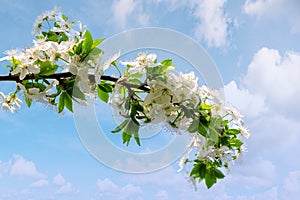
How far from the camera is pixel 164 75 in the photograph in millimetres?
1331

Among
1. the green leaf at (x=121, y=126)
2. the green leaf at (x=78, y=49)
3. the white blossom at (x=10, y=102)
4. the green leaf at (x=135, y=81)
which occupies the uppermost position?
the white blossom at (x=10, y=102)

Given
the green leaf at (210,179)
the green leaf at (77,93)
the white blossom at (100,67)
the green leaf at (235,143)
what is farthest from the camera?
the green leaf at (210,179)

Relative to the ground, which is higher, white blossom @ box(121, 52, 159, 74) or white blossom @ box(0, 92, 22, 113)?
white blossom @ box(0, 92, 22, 113)

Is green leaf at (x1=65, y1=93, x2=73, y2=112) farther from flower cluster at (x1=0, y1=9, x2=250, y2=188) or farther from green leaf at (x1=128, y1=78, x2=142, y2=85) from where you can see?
green leaf at (x1=128, y1=78, x2=142, y2=85)

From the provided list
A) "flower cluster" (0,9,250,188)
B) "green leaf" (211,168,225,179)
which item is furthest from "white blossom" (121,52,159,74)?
"green leaf" (211,168,225,179)

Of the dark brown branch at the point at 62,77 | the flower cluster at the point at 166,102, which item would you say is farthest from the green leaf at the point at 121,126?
the dark brown branch at the point at 62,77

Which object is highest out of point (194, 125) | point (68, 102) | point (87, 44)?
point (87, 44)

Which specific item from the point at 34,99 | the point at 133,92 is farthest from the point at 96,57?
the point at 34,99

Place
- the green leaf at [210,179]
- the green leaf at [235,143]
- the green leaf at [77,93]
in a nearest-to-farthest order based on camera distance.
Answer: the green leaf at [77,93]
the green leaf at [235,143]
the green leaf at [210,179]

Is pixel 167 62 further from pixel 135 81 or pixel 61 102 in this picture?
pixel 61 102

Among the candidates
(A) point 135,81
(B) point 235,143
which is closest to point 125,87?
(A) point 135,81

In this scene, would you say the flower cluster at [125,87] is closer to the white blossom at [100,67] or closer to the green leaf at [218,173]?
the white blossom at [100,67]

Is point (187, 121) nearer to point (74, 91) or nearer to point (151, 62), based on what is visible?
point (151, 62)

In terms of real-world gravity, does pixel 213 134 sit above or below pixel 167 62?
below
